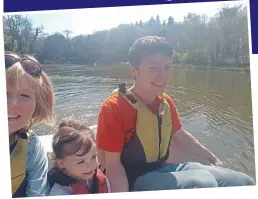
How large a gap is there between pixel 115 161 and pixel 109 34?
719 mm

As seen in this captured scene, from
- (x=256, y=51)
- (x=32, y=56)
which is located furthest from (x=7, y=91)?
(x=256, y=51)

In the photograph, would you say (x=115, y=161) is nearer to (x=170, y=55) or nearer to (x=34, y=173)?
(x=34, y=173)

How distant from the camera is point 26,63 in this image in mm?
1870

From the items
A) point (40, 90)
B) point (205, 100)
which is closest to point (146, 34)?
point (205, 100)

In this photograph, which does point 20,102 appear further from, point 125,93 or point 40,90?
point 125,93

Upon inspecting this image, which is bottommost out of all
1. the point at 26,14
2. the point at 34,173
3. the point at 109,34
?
the point at 34,173

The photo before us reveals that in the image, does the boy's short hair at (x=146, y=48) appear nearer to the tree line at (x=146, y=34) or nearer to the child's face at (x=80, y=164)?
the tree line at (x=146, y=34)

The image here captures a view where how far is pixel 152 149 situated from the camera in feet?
6.21

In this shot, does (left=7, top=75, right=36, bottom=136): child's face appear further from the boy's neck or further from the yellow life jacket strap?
the boy's neck

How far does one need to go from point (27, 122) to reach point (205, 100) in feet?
3.34

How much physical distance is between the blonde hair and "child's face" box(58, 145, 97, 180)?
0.24m

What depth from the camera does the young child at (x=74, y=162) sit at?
184cm

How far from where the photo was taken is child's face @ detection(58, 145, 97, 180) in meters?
1.84

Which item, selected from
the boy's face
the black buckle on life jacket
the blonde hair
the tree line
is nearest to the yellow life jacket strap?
the blonde hair
